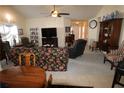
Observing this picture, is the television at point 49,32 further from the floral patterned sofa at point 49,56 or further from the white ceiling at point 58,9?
the floral patterned sofa at point 49,56

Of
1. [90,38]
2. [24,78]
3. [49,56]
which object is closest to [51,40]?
[90,38]

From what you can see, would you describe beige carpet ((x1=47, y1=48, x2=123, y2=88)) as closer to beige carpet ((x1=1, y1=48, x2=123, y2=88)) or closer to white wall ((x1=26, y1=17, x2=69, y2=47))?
beige carpet ((x1=1, y1=48, x2=123, y2=88))

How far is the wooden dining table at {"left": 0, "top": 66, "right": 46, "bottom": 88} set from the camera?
165cm

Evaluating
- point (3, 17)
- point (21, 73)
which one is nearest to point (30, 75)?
point (21, 73)

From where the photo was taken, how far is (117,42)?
502 cm

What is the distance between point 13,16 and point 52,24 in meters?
2.43

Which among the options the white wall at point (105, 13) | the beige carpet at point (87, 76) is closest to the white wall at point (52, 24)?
the white wall at point (105, 13)

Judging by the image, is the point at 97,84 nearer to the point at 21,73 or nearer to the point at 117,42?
the point at 21,73

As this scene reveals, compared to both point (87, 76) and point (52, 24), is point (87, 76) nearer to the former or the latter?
point (87, 76)

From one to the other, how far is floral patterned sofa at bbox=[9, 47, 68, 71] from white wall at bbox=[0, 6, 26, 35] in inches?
123

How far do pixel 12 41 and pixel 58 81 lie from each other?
4.72 m

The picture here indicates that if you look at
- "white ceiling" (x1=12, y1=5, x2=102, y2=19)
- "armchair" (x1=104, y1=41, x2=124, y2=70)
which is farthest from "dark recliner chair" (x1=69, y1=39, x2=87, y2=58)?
"white ceiling" (x1=12, y1=5, x2=102, y2=19)

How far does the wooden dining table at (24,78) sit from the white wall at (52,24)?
6.03 m
